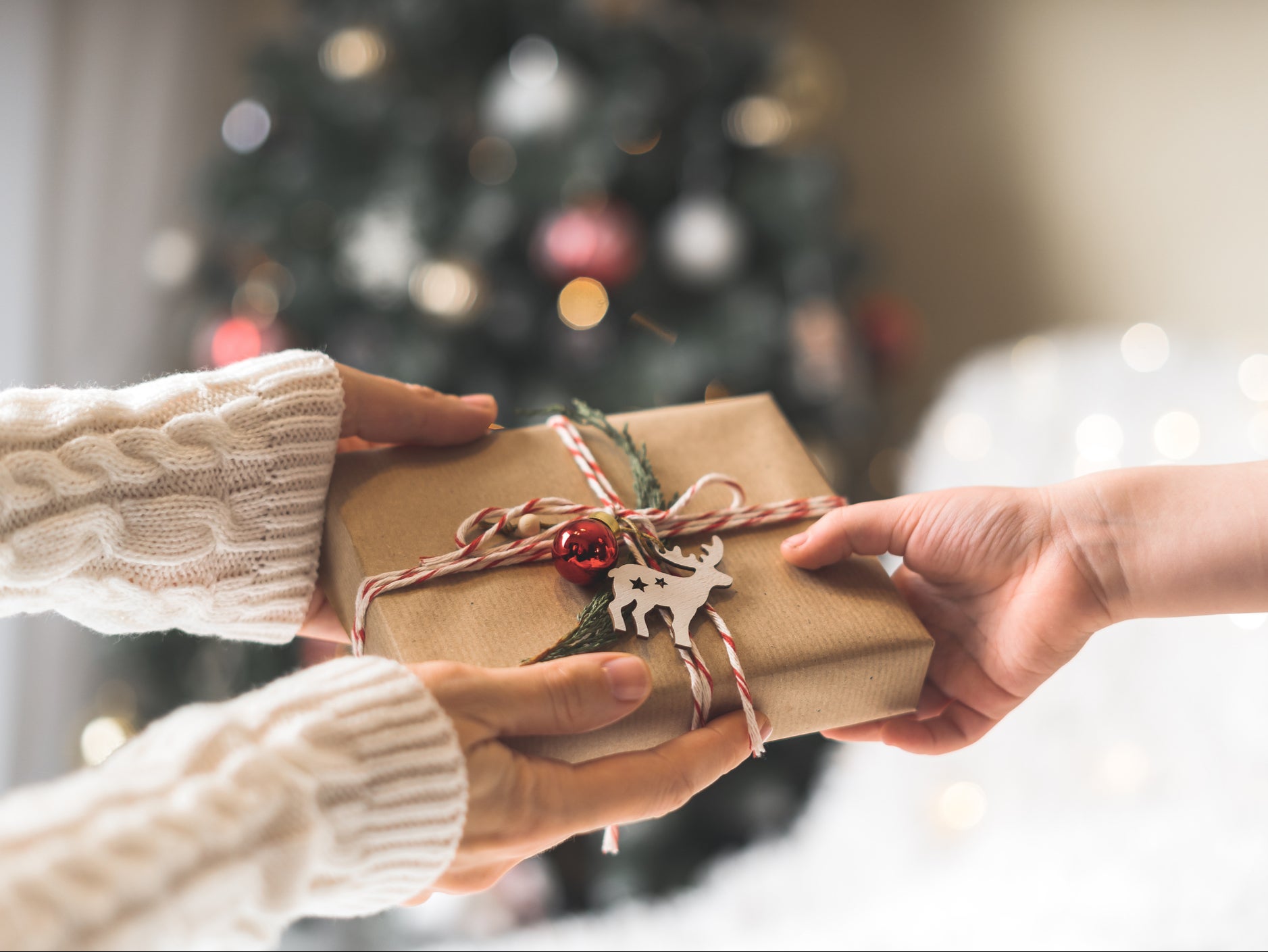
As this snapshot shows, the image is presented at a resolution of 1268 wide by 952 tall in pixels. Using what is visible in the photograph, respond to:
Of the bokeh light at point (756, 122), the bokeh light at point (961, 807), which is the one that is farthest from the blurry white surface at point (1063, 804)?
the bokeh light at point (756, 122)

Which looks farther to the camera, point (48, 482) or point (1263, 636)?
point (1263, 636)

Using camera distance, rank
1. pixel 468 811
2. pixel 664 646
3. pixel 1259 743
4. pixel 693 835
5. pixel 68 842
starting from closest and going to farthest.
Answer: pixel 68 842, pixel 468 811, pixel 664 646, pixel 1259 743, pixel 693 835

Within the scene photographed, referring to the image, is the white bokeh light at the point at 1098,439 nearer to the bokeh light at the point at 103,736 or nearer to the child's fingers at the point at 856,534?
the child's fingers at the point at 856,534

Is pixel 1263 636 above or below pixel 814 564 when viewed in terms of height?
below

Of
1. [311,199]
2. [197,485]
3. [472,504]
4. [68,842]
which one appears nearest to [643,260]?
[311,199]

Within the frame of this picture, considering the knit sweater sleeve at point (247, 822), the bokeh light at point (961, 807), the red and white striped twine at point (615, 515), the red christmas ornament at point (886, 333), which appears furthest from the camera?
the red christmas ornament at point (886, 333)

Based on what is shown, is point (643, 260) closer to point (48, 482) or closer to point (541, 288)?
point (541, 288)

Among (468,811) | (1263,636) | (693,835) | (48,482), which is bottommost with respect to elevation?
(693,835)

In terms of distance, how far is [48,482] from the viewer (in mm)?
696

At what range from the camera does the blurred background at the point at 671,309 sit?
128cm

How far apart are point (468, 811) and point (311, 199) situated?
50.3 inches

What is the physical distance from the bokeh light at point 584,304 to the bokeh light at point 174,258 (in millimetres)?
762

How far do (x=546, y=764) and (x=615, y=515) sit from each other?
220 mm

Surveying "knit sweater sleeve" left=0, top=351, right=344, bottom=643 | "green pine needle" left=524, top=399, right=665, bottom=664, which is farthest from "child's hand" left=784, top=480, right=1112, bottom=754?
"knit sweater sleeve" left=0, top=351, right=344, bottom=643
